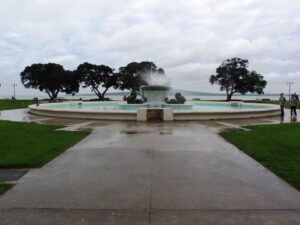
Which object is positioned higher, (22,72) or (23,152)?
(22,72)

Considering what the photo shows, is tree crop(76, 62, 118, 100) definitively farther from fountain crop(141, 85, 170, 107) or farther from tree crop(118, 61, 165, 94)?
fountain crop(141, 85, 170, 107)

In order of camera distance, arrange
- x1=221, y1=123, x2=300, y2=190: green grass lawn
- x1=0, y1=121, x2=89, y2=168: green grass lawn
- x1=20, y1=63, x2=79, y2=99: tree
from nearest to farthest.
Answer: x1=221, y1=123, x2=300, y2=190: green grass lawn
x1=0, y1=121, x2=89, y2=168: green grass lawn
x1=20, y1=63, x2=79, y2=99: tree

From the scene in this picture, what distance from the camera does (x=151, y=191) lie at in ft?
15.1

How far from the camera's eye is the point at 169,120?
1581 cm

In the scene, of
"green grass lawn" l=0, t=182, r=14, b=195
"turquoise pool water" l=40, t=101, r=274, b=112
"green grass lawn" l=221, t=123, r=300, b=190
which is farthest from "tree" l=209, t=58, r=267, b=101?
"green grass lawn" l=0, t=182, r=14, b=195

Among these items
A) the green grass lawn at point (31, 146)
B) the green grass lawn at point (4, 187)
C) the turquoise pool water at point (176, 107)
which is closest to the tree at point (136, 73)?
the turquoise pool water at point (176, 107)

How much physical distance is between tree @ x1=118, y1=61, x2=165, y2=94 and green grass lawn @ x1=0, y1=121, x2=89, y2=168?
40233mm

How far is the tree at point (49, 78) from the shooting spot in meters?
54.5

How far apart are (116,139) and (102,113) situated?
24.1ft

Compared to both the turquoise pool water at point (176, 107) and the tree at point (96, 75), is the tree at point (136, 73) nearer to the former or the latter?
the tree at point (96, 75)

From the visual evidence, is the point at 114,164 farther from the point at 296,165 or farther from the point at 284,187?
the point at 296,165

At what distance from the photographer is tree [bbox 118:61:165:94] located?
5069 cm

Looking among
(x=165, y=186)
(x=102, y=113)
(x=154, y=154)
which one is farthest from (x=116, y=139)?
(x=102, y=113)

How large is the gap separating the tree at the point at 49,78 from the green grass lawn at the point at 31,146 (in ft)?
149
